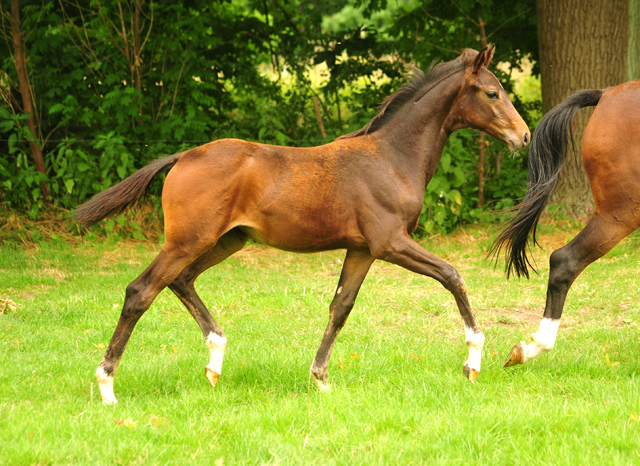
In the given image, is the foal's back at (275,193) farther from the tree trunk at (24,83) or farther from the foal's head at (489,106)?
the tree trunk at (24,83)

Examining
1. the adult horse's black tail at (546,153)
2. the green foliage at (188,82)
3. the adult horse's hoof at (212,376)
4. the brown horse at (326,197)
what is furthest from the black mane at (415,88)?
the green foliage at (188,82)

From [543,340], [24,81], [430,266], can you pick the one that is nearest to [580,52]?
[543,340]

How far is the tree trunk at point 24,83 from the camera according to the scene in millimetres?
9656

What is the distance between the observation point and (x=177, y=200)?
404 centimetres

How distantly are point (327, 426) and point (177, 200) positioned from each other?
1581 millimetres

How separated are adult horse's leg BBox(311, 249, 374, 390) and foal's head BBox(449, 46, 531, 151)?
1.14 meters

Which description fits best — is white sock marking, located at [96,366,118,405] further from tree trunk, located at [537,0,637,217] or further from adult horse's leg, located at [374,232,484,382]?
tree trunk, located at [537,0,637,217]

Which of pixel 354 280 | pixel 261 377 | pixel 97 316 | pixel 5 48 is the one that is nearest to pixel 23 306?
pixel 97 316

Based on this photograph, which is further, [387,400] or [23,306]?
[23,306]

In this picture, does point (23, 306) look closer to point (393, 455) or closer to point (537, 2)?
point (393, 455)

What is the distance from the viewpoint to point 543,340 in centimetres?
449

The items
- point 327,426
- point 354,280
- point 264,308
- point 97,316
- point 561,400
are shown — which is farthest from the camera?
point 264,308

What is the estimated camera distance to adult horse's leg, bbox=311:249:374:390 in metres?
4.41

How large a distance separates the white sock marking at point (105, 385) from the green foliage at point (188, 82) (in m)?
5.58
